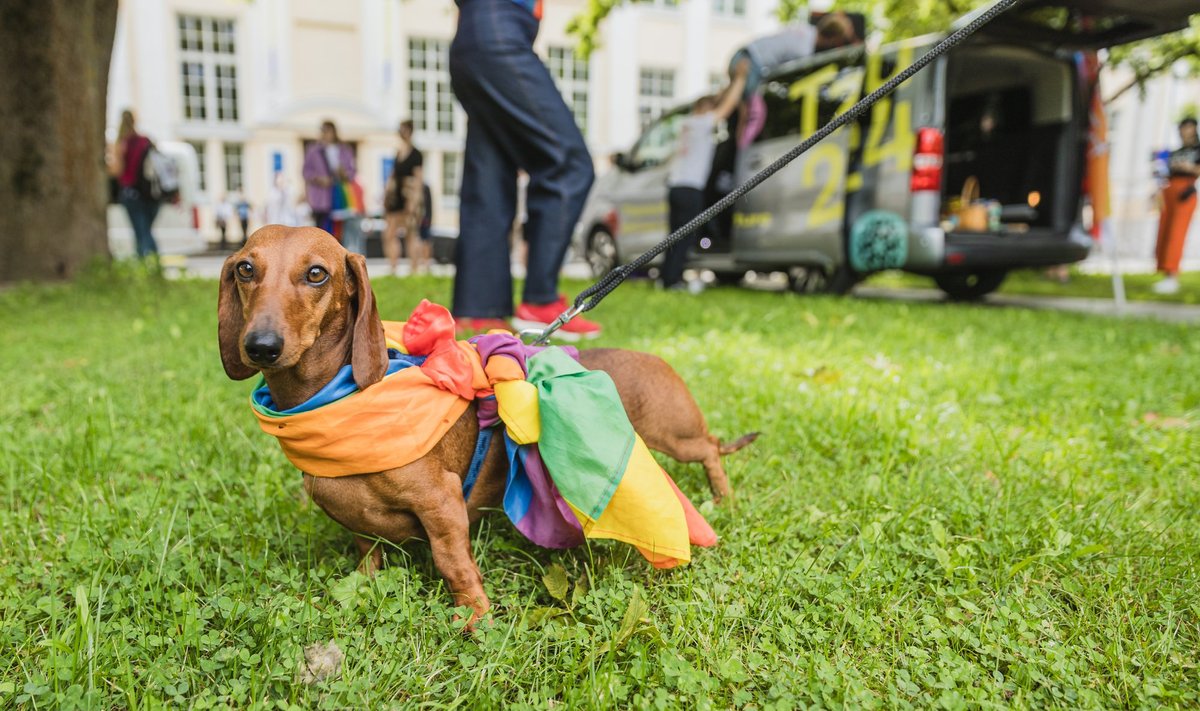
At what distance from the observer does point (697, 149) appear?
7562 mm

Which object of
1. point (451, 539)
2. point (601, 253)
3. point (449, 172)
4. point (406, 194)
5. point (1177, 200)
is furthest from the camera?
point (449, 172)

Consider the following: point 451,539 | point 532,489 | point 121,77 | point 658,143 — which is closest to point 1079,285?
point 658,143

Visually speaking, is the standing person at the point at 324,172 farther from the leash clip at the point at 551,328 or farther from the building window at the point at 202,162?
the building window at the point at 202,162

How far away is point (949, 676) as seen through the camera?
4.65 ft

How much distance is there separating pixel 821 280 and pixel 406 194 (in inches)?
217

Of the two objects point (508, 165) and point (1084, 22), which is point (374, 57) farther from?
point (508, 165)

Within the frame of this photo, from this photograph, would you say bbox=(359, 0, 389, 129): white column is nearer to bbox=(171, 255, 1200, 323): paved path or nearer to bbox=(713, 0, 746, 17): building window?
bbox=(713, 0, 746, 17): building window

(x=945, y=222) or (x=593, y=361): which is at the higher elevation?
(x=945, y=222)

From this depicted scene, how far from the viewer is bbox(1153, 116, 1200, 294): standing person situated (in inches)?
346

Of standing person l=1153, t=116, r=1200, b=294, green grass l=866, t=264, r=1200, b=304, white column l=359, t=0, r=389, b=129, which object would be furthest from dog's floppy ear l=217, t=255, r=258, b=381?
white column l=359, t=0, r=389, b=129

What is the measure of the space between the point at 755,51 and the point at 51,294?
706cm

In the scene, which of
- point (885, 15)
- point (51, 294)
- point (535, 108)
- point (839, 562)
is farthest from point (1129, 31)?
point (51, 294)

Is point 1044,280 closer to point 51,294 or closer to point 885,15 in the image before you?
point 885,15

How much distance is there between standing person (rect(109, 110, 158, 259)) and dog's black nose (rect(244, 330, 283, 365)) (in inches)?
349
